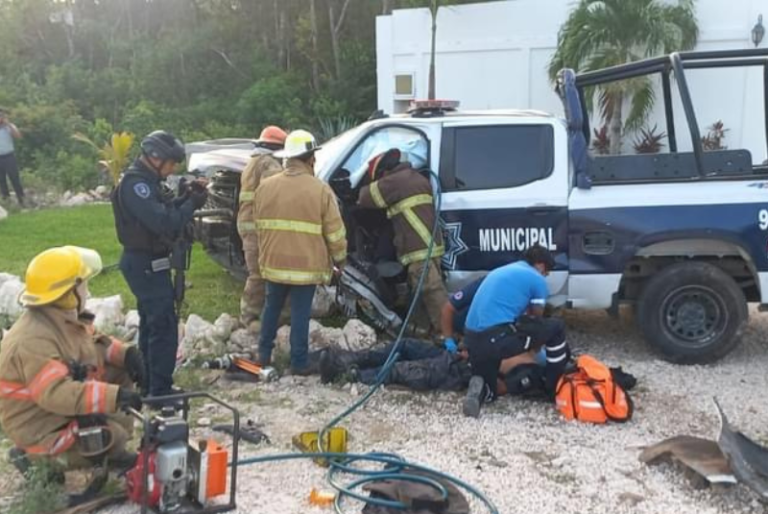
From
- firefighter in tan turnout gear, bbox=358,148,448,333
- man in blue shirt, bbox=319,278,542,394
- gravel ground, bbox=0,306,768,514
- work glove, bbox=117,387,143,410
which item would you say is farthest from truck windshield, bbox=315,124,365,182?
work glove, bbox=117,387,143,410

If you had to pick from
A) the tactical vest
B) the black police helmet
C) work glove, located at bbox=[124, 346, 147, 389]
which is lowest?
work glove, located at bbox=[124, 346, 147, 389]

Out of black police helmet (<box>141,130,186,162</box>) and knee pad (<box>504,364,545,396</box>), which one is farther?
knee pad (<box>504,364,545,396</box>)

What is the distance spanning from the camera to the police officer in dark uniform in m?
4.84

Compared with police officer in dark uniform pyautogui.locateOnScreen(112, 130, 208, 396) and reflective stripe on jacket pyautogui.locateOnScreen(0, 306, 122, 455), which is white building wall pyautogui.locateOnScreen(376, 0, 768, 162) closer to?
police officer in dark uniform pyautogui.locateOnScreen(112, 130, 208, 396)

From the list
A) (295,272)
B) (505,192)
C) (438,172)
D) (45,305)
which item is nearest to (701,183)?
(505,192)

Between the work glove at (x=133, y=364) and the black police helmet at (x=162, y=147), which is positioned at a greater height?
the black police helmet at (x=162, y=147)

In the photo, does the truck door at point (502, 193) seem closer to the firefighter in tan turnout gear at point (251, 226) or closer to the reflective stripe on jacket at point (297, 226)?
the reflective stripe on jacket at point (297, 226)

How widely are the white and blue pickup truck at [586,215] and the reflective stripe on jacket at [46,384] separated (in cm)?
280

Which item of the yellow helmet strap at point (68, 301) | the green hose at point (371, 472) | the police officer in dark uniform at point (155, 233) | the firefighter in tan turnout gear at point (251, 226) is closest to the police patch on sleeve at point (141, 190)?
the police officer in dark uniform at point (155, 233)

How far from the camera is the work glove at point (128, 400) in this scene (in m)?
3.71

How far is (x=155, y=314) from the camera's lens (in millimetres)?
5047

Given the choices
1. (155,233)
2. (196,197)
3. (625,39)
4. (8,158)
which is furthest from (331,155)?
(625,39)

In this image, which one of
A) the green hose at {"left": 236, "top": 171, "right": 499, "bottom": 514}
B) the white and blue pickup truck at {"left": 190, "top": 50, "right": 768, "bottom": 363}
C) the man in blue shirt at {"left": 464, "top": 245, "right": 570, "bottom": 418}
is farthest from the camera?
the white and blue pickup truck at {"left": 190, "top": 50, "right": 768, "bottom": 363}

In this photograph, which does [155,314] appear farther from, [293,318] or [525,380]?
[525,380]
